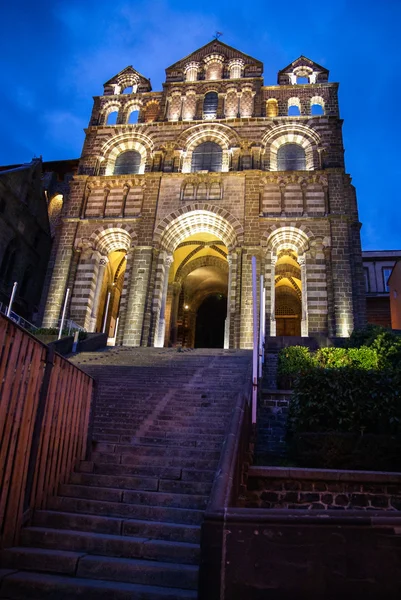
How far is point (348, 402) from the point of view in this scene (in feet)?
24.7

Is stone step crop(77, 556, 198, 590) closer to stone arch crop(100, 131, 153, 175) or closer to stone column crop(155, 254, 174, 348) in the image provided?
stone column crop(155, 254, 174, 348)

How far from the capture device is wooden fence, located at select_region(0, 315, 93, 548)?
13.7 ft

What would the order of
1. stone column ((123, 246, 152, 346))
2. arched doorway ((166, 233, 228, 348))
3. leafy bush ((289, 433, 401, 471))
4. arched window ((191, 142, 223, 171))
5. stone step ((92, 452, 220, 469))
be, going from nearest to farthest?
stone step ((92, 452, 220, 469)) < leafy bush ((289, 433, 401, 471)) < stone column ((123, 246, 152, 346)) < arched window ((191, 142, 223, 171)) < arched doorway ((166, 233, 228, 348))

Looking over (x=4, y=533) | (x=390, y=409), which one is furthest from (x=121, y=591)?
(x=390, y=409)

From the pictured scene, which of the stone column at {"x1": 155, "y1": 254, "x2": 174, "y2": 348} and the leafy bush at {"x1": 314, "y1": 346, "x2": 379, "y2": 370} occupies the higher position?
the stone column at {"x1": 155, "y1": 254, "x2": 174, "y2": 348}

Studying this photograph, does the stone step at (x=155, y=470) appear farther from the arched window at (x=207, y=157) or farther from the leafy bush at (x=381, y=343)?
the arched window at (x=207, y=157)

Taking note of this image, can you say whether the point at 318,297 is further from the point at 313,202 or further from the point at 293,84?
the point at 293,84

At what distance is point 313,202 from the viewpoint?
65.2ft

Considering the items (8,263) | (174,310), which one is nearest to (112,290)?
(174,310)

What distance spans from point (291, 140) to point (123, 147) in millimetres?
9138

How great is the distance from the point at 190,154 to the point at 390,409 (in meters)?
18.1

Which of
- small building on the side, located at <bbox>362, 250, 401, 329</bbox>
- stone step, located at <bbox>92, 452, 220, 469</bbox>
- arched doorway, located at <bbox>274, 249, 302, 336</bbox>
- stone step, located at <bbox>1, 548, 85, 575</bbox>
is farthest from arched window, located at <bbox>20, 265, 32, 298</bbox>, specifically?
small building on the side, located at <bbox>362, 250, 401, 329</bbox>

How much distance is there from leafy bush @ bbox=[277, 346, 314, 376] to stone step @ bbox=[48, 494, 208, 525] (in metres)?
7.13

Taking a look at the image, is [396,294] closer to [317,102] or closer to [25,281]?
[317,102]
